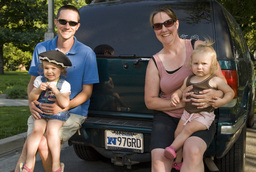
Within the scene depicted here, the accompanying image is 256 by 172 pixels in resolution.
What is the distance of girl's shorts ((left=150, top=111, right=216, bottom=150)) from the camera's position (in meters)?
2.70

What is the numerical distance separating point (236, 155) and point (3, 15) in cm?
2598

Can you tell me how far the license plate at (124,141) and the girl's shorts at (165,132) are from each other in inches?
10.3

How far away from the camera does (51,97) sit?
316cm

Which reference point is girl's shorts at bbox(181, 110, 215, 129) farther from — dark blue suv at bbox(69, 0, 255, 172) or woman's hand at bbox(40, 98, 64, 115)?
woman's hand at bbox(40, 98, 64, 115)

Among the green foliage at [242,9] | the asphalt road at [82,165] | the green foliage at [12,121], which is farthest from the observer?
the green foliage at [242,9]

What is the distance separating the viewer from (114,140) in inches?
126

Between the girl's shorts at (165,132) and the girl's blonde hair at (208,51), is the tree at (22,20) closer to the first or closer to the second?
the girl's shorts at (165,132)

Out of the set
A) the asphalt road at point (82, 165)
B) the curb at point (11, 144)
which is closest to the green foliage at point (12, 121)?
the curb at point (11, 144)

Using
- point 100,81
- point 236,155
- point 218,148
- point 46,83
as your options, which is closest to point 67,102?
point 46,83

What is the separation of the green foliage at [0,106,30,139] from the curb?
283mm

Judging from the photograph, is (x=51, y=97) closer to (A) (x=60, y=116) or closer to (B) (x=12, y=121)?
(A) (x=60, y=116)

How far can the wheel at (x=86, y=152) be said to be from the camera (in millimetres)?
4223

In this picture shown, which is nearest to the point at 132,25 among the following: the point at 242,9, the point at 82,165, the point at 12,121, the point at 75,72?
the point at 75,72

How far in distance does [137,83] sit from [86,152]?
151 cm
